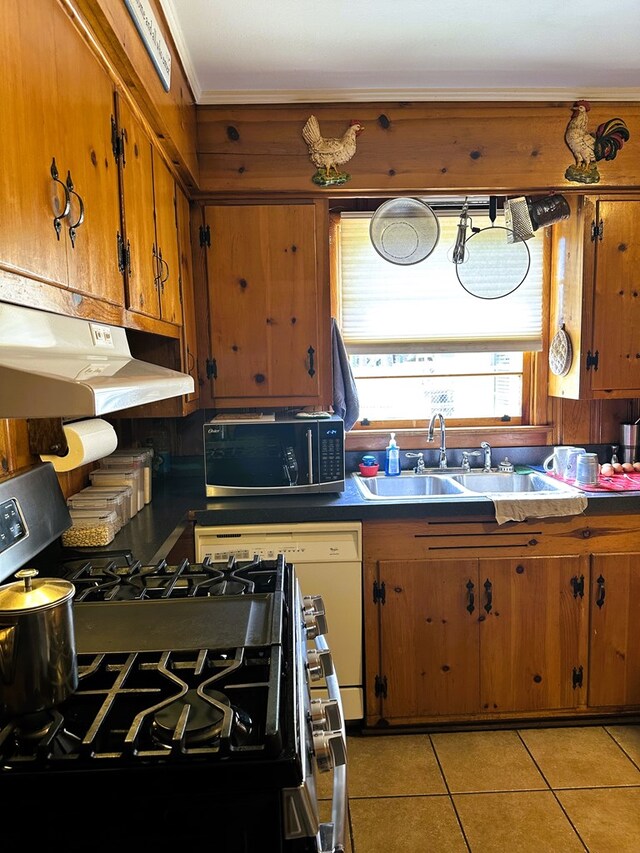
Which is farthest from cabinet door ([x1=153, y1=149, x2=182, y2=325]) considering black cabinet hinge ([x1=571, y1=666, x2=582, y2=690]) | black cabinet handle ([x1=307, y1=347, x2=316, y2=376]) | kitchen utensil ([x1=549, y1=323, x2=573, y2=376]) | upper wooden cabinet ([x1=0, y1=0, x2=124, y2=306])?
black cabinet hinge ([x1=571, y1=666, x2=582, y2=690])

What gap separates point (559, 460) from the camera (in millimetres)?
2738

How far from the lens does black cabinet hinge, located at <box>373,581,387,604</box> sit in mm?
2375

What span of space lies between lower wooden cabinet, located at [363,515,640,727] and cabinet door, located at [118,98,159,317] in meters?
1.19

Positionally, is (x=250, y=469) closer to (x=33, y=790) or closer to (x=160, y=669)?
(x=160, y=669)

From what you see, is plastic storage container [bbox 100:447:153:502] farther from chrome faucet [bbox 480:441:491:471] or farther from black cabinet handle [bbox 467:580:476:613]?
chrome faucet [bbox 480:441:491:471]

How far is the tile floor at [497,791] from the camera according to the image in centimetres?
187

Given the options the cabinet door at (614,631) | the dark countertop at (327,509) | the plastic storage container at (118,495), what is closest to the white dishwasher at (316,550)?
the dark countertop at (327,509)

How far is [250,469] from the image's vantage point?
244 centimetres

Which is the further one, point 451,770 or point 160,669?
point 451,770

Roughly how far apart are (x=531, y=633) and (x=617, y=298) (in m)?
1.47

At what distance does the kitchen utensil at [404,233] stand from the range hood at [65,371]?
4.64 ft

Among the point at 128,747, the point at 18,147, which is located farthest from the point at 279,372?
the point at 128,747

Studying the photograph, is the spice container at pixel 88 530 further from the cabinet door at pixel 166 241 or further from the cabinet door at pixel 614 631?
the cabinet door at pixel 614 631

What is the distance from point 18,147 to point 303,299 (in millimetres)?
1637
